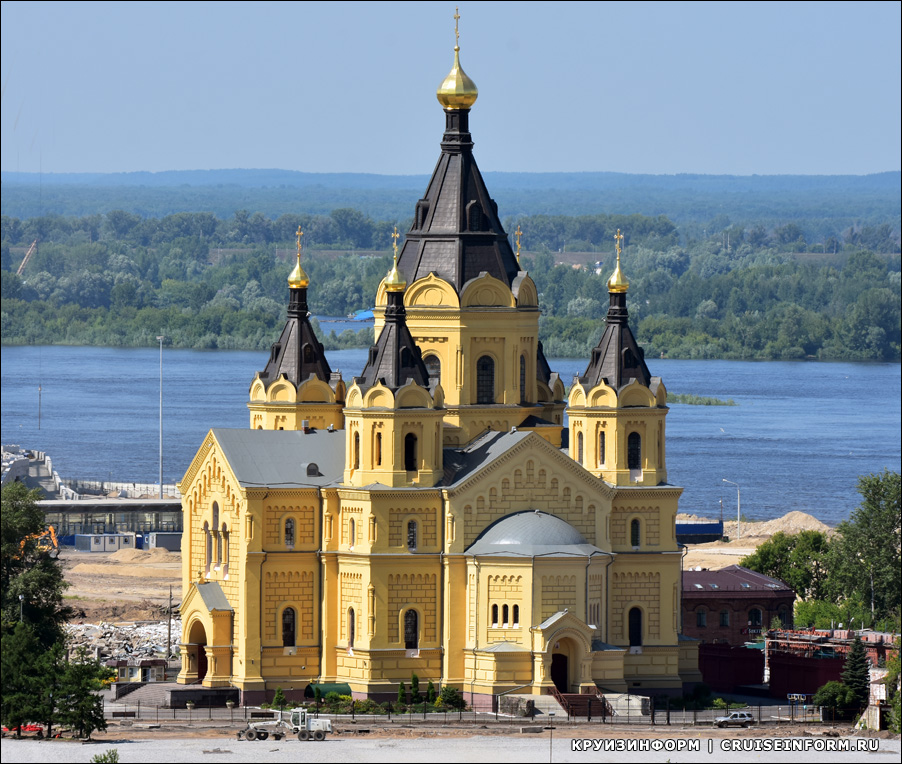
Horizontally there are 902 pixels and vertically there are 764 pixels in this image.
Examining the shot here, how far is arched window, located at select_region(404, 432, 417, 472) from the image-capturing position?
50.6 metres

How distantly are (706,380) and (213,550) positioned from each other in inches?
4336

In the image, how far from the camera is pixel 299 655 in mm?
51562

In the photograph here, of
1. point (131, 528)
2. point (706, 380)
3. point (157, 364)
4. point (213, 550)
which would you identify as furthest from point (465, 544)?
point (157, 364)

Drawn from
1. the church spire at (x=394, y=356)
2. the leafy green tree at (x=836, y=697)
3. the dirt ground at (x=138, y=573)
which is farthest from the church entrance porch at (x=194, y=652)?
the dirt ground at (x=138, y=573)

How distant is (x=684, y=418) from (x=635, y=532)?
8174 centimetres

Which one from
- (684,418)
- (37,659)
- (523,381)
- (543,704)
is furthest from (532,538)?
(684,418)

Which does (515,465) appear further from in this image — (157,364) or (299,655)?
(157,364)

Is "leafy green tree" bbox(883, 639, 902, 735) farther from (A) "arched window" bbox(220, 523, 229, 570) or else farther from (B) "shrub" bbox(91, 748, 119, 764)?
(B) "shrub" bbox(91, 748, 119, 764)

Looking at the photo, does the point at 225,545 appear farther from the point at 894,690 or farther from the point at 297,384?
the point at 894,690

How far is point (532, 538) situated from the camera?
5003 cm

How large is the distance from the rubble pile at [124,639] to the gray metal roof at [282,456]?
22.1 feet

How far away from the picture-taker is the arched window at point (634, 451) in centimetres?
5269

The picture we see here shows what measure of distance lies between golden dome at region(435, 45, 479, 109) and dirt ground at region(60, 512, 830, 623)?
18.1 metres

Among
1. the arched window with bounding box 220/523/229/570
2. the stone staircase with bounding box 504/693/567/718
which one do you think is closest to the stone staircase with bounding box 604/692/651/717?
the stone staircase with bounding box 504/693/567/718
